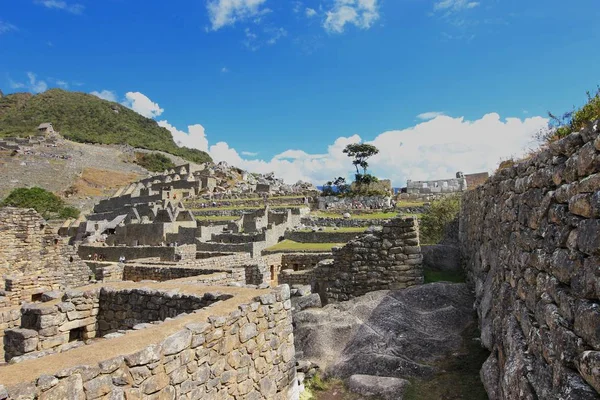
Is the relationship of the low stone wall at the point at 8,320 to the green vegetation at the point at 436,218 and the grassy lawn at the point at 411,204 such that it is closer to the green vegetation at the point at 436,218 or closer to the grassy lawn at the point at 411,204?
the green vegetation at the point at 436,218

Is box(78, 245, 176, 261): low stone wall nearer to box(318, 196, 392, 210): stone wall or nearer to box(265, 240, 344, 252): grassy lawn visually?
box(265, 240, 344, 252): grassy lawn

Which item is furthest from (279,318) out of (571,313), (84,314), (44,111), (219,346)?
(44,111)

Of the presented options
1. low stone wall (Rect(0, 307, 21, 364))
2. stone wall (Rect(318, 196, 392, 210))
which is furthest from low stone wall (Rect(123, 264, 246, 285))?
stone wall (Rect(318, 196, 392, 210))

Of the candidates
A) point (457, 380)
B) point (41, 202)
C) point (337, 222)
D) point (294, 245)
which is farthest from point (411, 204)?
point (41, 202)

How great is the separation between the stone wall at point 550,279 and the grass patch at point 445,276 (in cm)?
480

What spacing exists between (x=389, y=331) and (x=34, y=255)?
1086 cm

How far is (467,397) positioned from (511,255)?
2.32 m

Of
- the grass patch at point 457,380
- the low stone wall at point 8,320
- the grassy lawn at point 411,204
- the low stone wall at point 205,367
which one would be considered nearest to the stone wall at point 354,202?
the grassy lawn at point 411,204

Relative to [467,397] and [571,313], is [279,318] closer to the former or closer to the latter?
[467,397]

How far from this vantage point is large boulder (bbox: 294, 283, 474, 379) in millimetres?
7480

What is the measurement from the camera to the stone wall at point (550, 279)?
9.59ft

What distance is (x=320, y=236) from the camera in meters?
33.3

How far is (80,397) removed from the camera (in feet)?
11.2

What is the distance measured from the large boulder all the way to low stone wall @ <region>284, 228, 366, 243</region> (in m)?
21.0
